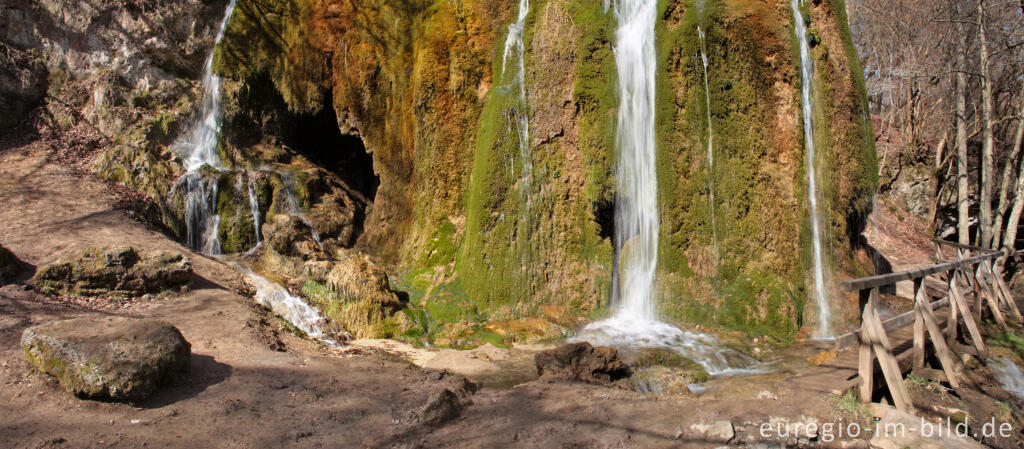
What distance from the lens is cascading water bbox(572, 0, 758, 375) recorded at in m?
9.24

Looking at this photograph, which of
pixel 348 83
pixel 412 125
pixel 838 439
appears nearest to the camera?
pixel 838 439

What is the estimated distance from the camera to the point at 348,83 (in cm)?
1365

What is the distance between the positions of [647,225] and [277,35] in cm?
1143

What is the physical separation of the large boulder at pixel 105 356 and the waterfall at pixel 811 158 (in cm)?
912

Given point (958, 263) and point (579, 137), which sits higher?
point (579, 137)

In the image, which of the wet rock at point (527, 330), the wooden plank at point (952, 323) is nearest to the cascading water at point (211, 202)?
the wet rock at point (527, 330)

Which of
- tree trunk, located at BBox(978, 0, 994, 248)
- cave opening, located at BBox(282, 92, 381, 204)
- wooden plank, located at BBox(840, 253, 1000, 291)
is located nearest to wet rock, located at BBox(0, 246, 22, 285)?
cave opening, located at BBox(282, 92, 381, 204)

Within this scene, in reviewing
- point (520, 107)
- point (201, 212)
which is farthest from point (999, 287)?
point (201, 212)

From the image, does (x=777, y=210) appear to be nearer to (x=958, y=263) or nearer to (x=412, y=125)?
(x=958, y=263)

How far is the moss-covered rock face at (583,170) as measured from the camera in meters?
8.74

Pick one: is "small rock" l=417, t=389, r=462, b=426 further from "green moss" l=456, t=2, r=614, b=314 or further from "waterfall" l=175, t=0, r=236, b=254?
"waterfall" l=175, t=0, r=236, b=254

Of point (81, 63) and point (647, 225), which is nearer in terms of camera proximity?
point (647, 225)

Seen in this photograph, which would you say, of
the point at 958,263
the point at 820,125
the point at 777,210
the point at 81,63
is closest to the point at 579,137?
the point at 777,210

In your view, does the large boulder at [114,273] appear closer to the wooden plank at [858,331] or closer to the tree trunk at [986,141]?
the wooden plank at [858,331]
